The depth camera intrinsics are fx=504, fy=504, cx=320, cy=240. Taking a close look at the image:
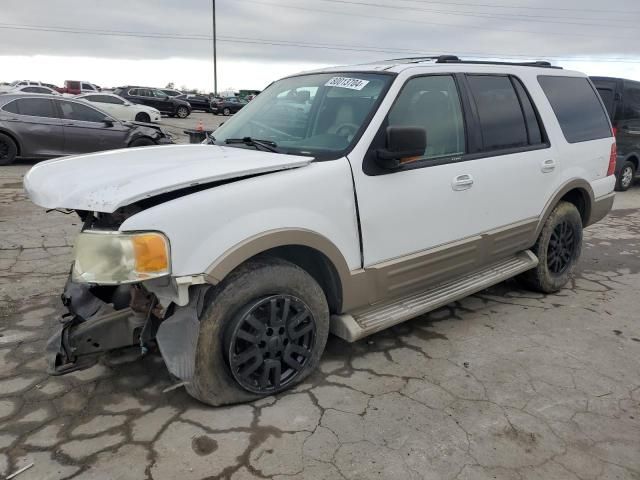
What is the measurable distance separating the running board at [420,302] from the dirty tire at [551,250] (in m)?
0.17

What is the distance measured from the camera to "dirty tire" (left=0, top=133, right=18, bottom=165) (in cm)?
1030

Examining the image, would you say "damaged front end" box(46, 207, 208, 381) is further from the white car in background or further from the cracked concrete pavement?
the white car in background

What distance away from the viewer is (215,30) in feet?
142

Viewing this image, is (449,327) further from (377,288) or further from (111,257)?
(111,257)

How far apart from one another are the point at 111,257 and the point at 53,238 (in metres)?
4.05

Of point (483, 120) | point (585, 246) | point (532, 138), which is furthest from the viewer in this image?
point (585, 246)

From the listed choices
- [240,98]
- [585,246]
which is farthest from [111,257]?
[240,98]

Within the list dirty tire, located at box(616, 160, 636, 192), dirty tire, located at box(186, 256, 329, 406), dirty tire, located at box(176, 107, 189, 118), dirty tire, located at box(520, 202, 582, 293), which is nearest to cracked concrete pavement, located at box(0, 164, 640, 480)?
dirty tire, located at box(186, 256, 329, 406)

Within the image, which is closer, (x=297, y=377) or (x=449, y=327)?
(x=297, y=377)

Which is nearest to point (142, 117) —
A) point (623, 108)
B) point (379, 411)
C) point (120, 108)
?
point (120, 108)

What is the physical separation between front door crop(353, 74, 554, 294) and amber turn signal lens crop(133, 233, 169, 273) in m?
1.18

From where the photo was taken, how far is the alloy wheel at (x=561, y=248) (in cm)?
→ 455

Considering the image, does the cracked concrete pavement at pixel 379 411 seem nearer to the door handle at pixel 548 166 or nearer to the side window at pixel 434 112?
the door handle at pixel 548 166

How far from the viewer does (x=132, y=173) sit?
8.28ft
